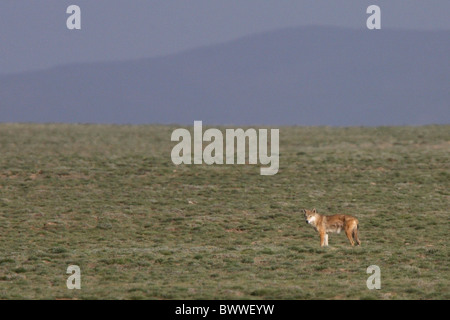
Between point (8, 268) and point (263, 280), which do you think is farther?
point (8, 268)

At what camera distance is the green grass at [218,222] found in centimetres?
1944

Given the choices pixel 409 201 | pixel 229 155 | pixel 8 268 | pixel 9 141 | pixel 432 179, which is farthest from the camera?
pixel 9 141

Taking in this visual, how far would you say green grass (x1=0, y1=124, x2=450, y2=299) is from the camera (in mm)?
19438

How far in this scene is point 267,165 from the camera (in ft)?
164

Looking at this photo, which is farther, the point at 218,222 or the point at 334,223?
the point at 218,222

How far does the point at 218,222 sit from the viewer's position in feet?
103

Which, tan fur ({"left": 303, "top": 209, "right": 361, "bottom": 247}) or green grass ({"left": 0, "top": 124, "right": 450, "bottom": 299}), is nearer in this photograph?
green grass ({"left": 0, "top": 124, "right": 450, "bottom": 299})

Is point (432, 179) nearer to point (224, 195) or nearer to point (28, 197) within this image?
point (224, 195)

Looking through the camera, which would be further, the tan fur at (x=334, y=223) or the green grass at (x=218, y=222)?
the tan fur at (x=334, y=223)

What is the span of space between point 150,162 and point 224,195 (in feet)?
43.1

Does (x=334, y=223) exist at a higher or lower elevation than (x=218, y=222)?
higher

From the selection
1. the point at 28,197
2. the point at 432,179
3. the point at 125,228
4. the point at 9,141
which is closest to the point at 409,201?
the point at 432,179
